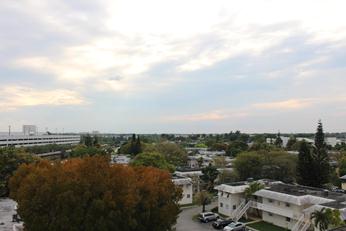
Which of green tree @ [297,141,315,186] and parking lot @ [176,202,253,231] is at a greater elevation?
green tree @ [297,141,315,186]

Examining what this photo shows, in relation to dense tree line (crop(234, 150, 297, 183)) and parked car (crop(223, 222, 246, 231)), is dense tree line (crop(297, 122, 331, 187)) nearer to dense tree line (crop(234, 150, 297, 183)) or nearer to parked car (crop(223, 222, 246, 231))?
dense tree line (crop(234, 150, 297, 183))

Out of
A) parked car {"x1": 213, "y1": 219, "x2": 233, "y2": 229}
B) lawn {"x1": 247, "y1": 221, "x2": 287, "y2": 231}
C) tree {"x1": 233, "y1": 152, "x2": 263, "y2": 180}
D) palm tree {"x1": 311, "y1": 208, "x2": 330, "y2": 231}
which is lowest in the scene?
lawn {"x1": 247, "y1": 221, "x2": 287, "y2": 231}

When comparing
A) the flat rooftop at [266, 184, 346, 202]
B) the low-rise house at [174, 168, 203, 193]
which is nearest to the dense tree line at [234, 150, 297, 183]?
the low-rise house at [174, 168, 203, 193]

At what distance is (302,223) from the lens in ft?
107

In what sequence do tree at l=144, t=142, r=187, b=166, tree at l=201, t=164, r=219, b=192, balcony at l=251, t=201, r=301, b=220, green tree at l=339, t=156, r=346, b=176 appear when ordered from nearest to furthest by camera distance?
balcony at l=251, t=201, r=301, b=220 → tree at l=201, t=164, r=219, b=192 → green tree at l=339, t=156, r=346, b=176 → tree at l=144, t=142, r=187, b=166

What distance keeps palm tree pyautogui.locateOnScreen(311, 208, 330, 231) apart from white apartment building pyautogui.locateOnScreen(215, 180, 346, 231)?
1.42m

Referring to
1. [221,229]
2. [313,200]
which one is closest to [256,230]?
[221,229]

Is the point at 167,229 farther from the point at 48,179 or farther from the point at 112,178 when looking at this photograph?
the point at 48,179

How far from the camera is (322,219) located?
2873 centimetres

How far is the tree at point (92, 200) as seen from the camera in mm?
22781

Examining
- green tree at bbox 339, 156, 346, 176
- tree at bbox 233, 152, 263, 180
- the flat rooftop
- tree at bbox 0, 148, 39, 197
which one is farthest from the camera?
green tree at bbox 339, 156, 346, 176

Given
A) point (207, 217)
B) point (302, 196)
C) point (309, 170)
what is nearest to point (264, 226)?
point (302, 196)

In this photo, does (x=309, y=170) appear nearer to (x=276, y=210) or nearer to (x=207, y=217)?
(x=276, y=210)

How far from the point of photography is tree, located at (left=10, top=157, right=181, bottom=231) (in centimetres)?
2278
